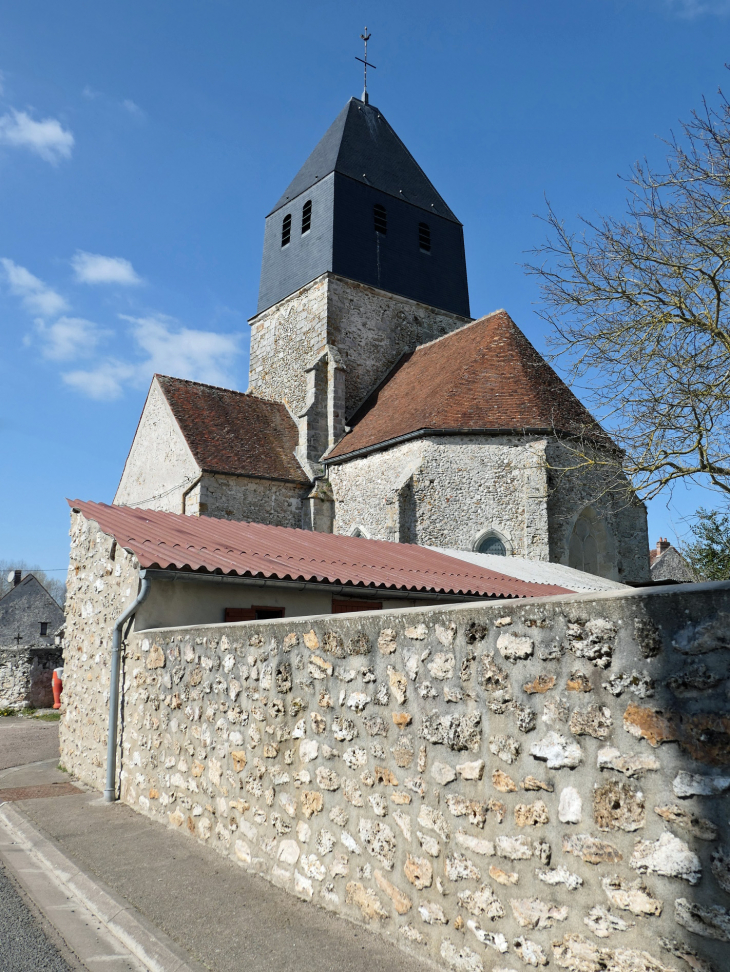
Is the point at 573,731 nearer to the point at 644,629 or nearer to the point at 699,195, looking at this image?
the point at 644,629

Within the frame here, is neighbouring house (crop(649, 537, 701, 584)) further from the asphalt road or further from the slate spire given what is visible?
the asphalt road

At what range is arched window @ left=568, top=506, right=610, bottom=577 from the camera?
1753 centimetres

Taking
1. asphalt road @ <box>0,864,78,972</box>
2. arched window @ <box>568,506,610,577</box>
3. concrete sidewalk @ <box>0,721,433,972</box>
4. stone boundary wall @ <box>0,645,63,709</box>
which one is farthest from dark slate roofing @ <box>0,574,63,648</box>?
asphalt road @ <box>0,864,78,972</box>

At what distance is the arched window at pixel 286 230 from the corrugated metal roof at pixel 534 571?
18.4m

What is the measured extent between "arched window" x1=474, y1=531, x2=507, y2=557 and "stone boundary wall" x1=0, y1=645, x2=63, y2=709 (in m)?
10.4

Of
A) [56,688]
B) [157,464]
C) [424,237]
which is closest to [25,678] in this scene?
[56,688]

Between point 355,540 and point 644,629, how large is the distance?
9.02 m

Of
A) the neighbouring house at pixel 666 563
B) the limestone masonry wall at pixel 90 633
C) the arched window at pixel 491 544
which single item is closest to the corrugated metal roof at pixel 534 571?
the arched window at pixel 491 544

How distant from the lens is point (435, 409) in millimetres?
18172

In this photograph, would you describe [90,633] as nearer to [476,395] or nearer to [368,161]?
[476,395]

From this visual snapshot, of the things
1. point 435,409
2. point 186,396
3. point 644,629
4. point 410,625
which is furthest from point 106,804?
point 186,396

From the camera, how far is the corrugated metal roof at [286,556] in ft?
25.2

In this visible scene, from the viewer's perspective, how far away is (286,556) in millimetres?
8844

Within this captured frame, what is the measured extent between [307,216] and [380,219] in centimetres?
270
